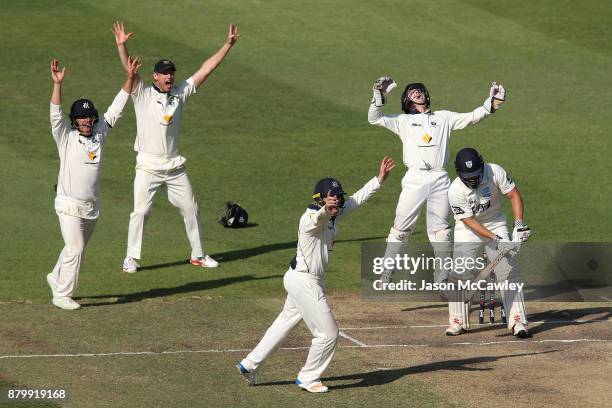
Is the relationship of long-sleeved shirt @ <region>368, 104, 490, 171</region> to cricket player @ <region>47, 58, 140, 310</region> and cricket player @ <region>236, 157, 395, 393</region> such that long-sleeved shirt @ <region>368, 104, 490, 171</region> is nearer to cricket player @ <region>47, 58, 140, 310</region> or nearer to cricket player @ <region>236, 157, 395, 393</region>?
cricket player @ <region>47, 58, 140, 310</region>

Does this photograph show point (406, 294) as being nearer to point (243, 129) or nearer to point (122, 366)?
point (122, 366)

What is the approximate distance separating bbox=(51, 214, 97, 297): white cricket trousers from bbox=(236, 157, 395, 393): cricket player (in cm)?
401

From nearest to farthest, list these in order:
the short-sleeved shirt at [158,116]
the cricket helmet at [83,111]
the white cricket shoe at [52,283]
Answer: the cricket helmet at [83,111] → the white cricket shoe at [52,283] → the short-sleeved shirt at [158,116]

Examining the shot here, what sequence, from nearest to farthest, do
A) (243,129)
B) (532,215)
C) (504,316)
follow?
1. (504,316)
2. (532,215)
3. (243,129)

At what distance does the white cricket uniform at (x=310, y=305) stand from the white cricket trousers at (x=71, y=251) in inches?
159

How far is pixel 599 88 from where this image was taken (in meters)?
29.4

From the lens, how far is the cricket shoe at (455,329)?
622 inches

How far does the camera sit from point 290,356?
48.8 ft

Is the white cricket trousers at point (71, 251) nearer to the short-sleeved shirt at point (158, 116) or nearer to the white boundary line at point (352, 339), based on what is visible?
the short-sleeved shirt at point (158, 116)

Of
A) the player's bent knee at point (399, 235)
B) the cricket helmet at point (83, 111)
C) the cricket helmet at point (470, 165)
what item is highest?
the cricket helmet at point (83, 111)

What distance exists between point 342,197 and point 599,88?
17609 millimetres

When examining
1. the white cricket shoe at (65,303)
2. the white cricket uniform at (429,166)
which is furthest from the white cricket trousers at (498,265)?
the white cricket shoe at (65,303)

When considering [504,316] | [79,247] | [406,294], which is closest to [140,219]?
[79,247]

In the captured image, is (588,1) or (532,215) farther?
(588,1)
